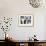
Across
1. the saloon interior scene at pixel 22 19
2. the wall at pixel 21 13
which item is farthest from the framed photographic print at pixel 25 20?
the wall at pixel 21 13

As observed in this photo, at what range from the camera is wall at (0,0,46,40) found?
4.17 meters

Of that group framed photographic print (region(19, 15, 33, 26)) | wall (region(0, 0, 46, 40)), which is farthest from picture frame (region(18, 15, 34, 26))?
wall (region(0, 0, 46, 40))

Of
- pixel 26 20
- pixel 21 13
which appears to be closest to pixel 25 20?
pixel 26 20

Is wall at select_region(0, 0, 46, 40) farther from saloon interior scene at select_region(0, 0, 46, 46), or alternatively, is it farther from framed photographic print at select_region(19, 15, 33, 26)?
framed photographic print at select_region(19, 15, 33, 26)

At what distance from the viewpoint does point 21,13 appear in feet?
13.8

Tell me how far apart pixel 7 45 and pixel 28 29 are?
103cm

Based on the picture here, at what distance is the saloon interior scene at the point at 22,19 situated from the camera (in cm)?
417

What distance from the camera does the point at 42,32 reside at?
4.16 metres

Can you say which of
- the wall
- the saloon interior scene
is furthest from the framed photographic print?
the wall

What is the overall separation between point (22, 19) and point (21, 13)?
216mm

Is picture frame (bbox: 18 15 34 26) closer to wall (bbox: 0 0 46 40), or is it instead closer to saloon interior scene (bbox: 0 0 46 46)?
saloon interior scene (bbox: 0 0 46 46)

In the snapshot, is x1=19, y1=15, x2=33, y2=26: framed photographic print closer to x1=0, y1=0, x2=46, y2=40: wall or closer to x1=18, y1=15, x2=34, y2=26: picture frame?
x1=18, y1=15, x2=34, y2=26: picture frame

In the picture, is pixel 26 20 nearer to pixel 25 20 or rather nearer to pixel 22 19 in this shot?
pixel 25 20

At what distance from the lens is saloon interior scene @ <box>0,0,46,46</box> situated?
164 inches
